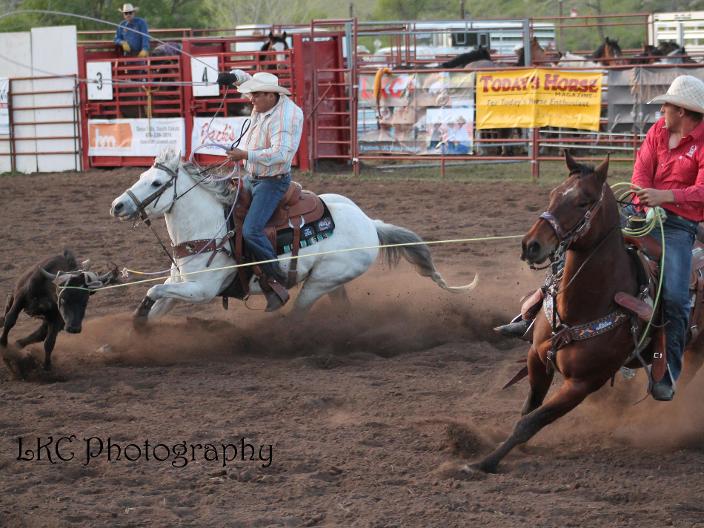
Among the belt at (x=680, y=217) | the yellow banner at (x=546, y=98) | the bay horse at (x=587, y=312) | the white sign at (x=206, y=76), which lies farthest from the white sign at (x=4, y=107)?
the belt at (x=680, y=217)

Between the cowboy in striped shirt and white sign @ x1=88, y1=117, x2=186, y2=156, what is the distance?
11045mm

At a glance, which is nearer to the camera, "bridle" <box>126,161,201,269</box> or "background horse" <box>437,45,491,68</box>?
"bridle" <box>126,161,201,269</box>

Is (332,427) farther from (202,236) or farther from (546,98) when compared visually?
(546,98)

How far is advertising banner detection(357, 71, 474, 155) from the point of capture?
619 inches

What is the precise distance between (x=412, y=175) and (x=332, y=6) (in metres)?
53.4

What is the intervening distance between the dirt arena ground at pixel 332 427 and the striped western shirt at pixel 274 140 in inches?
48.5

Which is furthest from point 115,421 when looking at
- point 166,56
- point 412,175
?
point 166,56

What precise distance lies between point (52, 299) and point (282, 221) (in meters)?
1.72

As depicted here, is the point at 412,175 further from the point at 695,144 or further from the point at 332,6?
the point at 332,6

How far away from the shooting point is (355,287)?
8422mm

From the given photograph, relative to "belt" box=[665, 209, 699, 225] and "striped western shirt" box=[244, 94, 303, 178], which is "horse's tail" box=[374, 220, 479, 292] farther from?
"belt" box=[665, 209, 699, 225]

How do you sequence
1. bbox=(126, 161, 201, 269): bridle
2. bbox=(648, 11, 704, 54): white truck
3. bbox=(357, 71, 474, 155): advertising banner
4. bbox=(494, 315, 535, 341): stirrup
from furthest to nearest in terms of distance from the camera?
bbox=(648, 11, 704, 54): white truck
bbox=(357, 71, 474, 155): advertising banner
bbox=(126, 161, 201, 269): bridle
bbox=(494, 315, 535, 341): stirrup

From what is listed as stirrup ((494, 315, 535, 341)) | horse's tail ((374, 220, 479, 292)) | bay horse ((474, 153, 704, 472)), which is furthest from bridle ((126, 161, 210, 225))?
bay horse ((474, 153, 704, 472))

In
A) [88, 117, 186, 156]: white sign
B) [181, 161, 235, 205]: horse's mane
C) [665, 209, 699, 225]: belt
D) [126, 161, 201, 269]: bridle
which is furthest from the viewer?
[88, 117, 186, 156]: white sign
